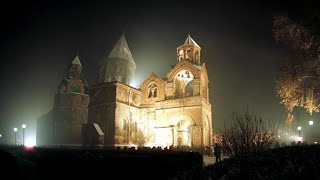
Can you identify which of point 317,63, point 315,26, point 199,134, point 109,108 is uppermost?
point 315,26

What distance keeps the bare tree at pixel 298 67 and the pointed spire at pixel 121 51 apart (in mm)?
31032

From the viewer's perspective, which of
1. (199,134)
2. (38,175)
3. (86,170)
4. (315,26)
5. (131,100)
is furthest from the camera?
(131,100)

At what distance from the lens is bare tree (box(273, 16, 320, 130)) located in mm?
16719

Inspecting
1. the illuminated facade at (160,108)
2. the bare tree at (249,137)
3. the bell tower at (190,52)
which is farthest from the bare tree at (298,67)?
the bell tower at (190,52)

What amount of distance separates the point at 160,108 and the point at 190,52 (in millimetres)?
9727

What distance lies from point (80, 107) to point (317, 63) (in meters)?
30.0

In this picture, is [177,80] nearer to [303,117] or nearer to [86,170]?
[86,170]

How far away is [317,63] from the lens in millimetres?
16531

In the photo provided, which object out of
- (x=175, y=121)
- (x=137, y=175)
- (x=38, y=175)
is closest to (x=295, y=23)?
(x=137, y=175)

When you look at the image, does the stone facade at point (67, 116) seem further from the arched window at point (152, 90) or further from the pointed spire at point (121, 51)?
the arched window at point (152, 90)

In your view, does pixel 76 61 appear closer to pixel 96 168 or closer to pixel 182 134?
pixel 182 134

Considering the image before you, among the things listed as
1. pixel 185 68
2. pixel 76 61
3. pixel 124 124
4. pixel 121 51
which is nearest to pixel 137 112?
pixel 124 124

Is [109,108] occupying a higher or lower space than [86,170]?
higher

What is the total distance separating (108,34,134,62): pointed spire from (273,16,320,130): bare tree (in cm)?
3103
